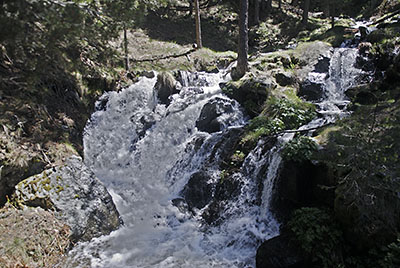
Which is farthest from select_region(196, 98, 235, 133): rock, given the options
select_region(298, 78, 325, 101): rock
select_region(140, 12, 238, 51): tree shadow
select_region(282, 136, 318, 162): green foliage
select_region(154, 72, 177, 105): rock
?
select_region(140, 12, 238, 51): tree shadow

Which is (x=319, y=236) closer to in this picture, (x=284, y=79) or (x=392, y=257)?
(x=392, y=257)

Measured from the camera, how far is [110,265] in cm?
601

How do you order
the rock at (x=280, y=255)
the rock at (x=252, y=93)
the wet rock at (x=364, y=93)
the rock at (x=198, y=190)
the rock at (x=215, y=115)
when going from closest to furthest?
the rock at (x=280, y=255), the rock at (x=198, y=190), the wet rock at (x=364, y=93), the rock at (x=215, y=115), the rock at (x=252, y=93)

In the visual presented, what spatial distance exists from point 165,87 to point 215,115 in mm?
3311

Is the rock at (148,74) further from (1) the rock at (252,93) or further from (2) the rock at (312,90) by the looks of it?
(2) the rock at (312,90)

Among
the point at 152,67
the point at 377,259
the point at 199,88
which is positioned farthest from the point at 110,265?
the point at 152,67

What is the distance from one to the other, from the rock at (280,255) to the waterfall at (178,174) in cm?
59

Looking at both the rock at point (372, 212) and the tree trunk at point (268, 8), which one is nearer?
the rock at point (372, 212)

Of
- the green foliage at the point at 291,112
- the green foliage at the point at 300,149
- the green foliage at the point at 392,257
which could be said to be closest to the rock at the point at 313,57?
the green foliage at the point at 291,112

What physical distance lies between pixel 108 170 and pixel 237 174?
5.04m

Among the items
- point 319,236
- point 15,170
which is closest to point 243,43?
point 319,236

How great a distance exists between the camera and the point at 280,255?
5227 mm

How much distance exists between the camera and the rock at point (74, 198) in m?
6.72

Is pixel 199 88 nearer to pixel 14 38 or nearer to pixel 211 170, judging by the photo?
pixel 211 170
